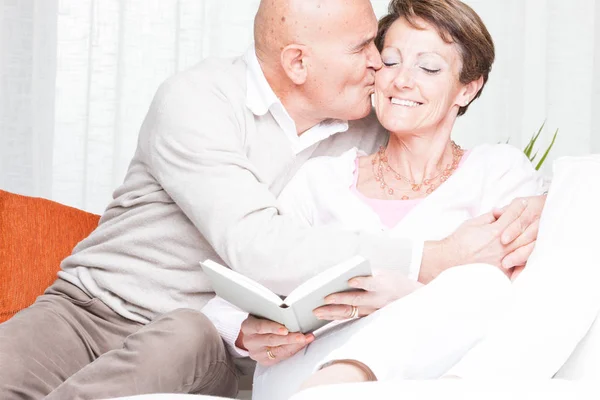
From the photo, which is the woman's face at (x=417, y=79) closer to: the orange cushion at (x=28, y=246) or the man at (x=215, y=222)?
the man at (x=215, y=222)

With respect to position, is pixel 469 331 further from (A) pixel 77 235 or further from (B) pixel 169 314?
(A) pixel 77 235

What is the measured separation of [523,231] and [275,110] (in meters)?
0.72

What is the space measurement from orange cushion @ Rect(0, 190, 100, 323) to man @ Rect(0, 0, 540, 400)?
0.29 ft

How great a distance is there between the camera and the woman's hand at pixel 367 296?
5.26 ft

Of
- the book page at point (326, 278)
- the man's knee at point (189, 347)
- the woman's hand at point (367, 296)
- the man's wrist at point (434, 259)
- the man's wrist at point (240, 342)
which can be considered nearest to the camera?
the book page at point (326, 278)

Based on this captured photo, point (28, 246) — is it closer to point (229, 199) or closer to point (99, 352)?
point (99, 352)

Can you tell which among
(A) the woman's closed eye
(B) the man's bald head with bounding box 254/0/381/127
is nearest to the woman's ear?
(A) the woman's closed eye

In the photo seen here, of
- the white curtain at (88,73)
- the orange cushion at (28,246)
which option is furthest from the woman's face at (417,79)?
the white curtain at (88,73)

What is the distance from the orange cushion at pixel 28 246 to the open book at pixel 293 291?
0.86 m

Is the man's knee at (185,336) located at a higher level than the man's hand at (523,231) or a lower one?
lower

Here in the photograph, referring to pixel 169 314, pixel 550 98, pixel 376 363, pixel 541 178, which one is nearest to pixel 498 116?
pixel 550 98

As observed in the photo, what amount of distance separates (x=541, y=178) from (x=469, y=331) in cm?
76

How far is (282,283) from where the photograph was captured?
1874 millimetres

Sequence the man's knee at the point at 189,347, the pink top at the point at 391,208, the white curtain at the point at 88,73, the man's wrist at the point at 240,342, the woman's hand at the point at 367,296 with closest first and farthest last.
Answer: the woman's hand at the point at 367,296 → the man's knee at the point at 189,347 → the man's wrist at the point at 240,342 → the pink top at the point at 391,208 → the white curtain at the point at 88,73
